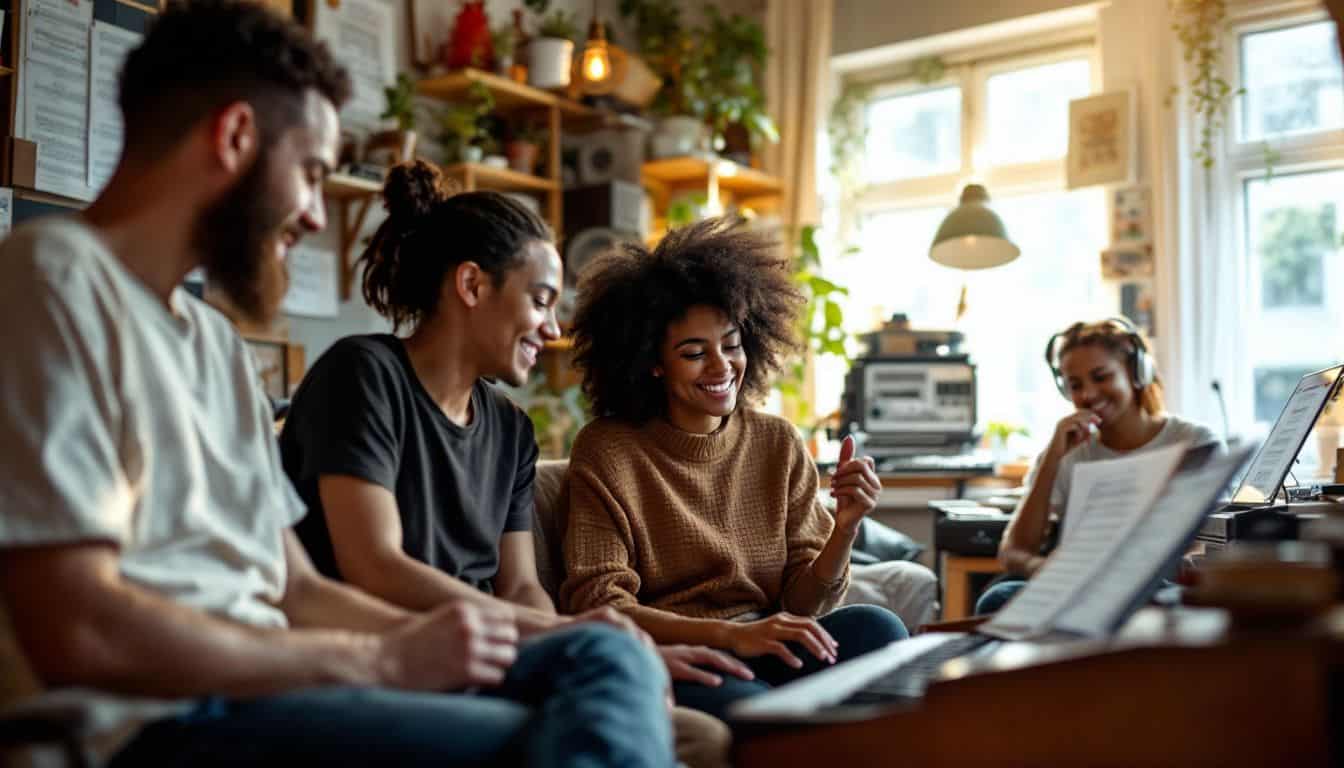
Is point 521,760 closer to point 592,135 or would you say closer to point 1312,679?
point 1312,679

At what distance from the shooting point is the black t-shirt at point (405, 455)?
5.10ft

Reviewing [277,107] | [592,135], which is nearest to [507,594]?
[277,107]

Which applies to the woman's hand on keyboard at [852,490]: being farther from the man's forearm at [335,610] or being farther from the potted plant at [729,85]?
the potted plant at [729,85]

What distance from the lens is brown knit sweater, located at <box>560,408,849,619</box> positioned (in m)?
1.94

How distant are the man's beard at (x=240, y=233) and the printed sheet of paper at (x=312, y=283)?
2.53 m

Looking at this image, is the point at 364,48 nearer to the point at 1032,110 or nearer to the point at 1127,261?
the point at 1032,110

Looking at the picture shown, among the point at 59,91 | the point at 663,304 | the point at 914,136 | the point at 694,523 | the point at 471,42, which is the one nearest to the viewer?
the point at 694,523

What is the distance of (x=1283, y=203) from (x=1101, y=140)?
25.5 inches

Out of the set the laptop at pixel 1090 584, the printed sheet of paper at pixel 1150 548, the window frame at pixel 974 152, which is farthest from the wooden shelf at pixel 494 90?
the printed sheet of paper at pixel 1150 548

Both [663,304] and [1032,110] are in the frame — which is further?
[1032,110]

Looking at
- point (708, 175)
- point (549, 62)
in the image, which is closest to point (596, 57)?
point (549, 62)

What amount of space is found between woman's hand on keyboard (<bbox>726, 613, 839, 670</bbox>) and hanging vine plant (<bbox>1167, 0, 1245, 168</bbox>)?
300 centimetres

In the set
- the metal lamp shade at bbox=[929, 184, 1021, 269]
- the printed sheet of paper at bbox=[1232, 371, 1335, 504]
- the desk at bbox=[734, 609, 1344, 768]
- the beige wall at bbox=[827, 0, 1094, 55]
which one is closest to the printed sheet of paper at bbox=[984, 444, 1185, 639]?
the desk at bbox=[734, 609, 1344, 768]

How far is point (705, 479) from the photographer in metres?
2.06
